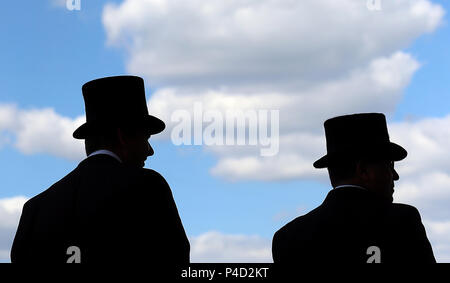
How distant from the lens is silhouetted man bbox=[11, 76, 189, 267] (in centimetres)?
536

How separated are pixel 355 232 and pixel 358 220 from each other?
11 centimetres

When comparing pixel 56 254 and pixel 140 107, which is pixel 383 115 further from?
pixel 56 254

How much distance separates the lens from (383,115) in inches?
286

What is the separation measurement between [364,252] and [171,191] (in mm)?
1619

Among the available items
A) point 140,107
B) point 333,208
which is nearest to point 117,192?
point 140,107

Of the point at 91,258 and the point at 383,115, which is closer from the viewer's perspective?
the point at 91,258

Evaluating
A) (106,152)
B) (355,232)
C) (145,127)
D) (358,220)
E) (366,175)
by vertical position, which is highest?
(145,127)

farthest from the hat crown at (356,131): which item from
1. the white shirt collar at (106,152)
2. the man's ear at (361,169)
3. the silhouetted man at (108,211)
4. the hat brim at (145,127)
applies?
the white shirt collar at (106,152)

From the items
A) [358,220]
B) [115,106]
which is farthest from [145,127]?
[358,220]

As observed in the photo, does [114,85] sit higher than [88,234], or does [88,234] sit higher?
[114,85]

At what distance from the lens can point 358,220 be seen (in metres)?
6.04

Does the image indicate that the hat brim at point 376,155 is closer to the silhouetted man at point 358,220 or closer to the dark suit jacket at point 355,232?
the silhouetted man at point 358,220

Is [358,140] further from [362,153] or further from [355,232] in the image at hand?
[355,232]
